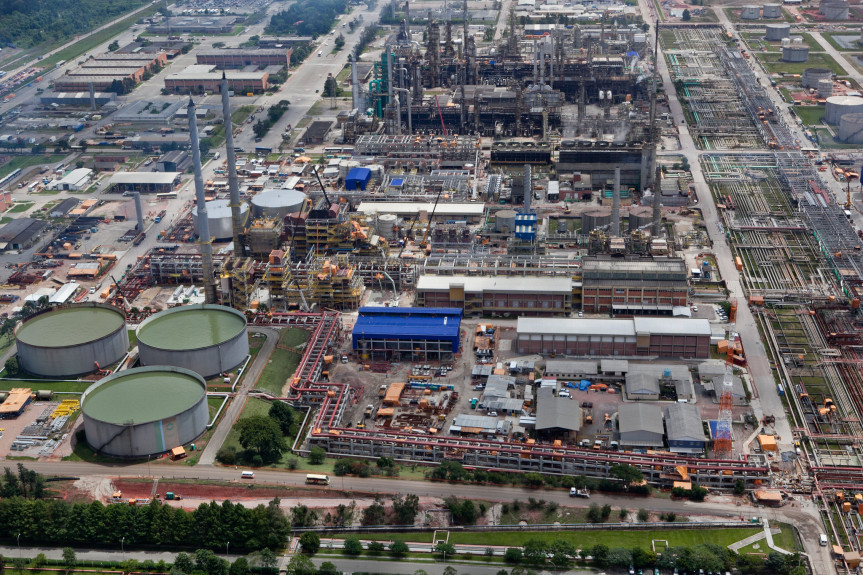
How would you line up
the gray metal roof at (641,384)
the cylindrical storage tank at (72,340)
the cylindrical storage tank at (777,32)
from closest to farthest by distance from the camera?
1. the gray metal roof at (641,384)
2. the cylindrical storage tank at (72,340)
3. the cylindrical storage tank at (777,32)

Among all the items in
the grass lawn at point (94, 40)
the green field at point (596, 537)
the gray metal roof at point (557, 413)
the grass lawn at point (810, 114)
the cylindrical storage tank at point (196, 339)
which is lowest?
the green field at point (596, 537)

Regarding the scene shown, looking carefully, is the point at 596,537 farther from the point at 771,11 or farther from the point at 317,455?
the point at 771,11

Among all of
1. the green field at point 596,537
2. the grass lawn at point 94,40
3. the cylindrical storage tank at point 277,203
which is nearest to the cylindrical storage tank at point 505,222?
the cylindrical storage tank at point 277,203

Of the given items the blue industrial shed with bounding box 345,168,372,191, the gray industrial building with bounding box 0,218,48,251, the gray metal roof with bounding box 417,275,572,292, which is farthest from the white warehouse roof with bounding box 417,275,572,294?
the gray industrial building with bounding box 0,218,48,251

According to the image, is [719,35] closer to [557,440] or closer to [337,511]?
[557,440]

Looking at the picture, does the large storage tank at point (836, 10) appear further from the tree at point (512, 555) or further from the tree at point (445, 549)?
the tree at point (445, 549)

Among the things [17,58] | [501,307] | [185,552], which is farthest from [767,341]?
[17,58]

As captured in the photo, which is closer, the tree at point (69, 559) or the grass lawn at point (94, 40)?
the tree at point (69, 559)

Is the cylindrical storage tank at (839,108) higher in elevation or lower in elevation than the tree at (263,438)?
higher
